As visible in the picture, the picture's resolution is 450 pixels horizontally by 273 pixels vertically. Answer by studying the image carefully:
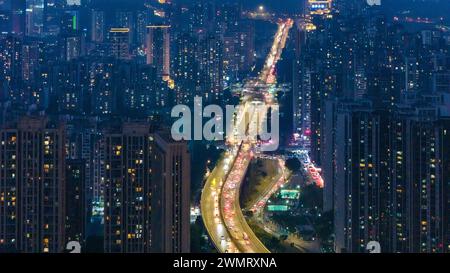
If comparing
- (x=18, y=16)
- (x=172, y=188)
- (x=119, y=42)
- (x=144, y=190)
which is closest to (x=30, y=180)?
(x=144, y=190)

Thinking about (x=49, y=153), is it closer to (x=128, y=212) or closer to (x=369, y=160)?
(x=128, y=212)

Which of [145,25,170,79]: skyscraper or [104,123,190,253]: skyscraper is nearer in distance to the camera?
[104,123,190,253]: skyscraper

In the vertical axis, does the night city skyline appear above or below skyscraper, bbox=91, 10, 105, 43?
below

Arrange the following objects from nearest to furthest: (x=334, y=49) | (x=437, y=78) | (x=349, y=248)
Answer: (x=349, y=248)
(x=437, y=78)
(x=334, y=49)

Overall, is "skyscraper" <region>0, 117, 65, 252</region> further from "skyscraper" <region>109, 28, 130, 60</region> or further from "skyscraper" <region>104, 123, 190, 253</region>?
"skyscraper" <region>109, 28, 130, 60</region>

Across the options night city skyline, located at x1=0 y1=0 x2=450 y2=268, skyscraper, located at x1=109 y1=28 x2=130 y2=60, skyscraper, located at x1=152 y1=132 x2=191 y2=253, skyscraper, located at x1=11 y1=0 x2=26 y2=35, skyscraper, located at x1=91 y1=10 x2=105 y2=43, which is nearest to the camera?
skyscraper, located at x1=152 y1=132 x2=191 y2=253

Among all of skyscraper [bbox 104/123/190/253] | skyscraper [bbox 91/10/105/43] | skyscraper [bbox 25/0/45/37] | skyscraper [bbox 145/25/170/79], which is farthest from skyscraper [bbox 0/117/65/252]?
skyscraper [bbox 145/25/170/79]

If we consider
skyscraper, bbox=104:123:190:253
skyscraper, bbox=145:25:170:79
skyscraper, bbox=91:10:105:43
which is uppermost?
skyscraper, bbox=91:10:105:43

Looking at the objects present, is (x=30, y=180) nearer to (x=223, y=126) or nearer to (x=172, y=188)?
(x=172, y=188)
